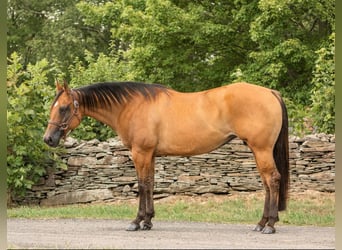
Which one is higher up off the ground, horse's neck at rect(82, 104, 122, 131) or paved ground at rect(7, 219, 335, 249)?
horse's neck at rect(82, 104, 122, 131)

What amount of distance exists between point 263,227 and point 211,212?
2704mm

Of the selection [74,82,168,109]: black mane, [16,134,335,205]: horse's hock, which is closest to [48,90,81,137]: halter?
[74,82,168,109]: black mane

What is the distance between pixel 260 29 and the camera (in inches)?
577

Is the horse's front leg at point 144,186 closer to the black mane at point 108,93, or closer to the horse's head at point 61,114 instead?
the black mane at point 108,93

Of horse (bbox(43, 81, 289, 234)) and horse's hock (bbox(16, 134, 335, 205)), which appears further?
horse's hock (bbox(16, 134, 335, 205))

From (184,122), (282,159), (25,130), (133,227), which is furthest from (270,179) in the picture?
(25,130)

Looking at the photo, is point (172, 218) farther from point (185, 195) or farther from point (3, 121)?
point (3, 121)

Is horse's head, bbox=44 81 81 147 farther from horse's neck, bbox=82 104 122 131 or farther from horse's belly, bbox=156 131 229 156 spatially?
horse's belly, bbox=156 131 229 156

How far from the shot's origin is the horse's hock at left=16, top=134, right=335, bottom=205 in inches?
473

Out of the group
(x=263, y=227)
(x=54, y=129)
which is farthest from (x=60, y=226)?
(x=263, y=227)

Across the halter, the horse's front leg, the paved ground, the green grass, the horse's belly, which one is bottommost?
the green grass

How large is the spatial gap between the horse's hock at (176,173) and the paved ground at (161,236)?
9.93 ft

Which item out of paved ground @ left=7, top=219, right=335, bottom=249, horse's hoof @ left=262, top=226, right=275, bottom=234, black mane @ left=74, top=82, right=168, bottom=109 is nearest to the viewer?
paved ground @ left=7, top=219, right=335, bottom=249

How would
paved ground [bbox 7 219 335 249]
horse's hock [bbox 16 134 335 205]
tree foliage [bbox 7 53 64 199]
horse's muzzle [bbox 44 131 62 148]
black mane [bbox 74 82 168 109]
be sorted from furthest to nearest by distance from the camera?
horse's hock [bbox 16 134 335 205], tree foliage [bbox 7 53 64 199], black mane [bbox 74 82 168 109], horse's muzzle [bbox 44 131 62 148], paved ground [bbox 7 219 335 249]
